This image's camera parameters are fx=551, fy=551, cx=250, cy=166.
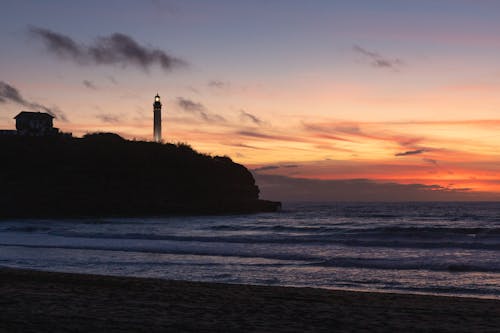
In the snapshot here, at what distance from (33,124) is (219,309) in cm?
8691

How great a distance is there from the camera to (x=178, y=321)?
342 inches

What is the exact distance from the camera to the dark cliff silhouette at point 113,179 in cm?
6862

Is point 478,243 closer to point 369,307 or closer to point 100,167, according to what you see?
point 369,307

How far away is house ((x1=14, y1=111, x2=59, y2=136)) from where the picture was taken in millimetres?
88688

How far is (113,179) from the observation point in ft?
244

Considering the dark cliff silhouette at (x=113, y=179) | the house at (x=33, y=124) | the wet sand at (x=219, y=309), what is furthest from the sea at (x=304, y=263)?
the house at (x=33, y=124)

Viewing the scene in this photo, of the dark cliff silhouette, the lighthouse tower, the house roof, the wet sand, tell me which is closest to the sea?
the wet sand

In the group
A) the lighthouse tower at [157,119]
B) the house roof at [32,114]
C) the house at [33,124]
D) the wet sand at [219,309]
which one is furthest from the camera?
the house roof at [32,114]

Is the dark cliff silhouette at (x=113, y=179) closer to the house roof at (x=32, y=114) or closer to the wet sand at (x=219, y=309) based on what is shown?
the house roof at (x=32, y=114)

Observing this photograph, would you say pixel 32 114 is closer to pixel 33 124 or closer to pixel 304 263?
pixel 33 124

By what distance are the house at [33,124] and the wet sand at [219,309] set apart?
3194 inches

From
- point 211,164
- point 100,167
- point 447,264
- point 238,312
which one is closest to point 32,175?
point 100,167

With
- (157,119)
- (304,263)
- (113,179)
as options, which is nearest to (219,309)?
(304,263)

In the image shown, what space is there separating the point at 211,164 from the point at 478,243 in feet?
180
